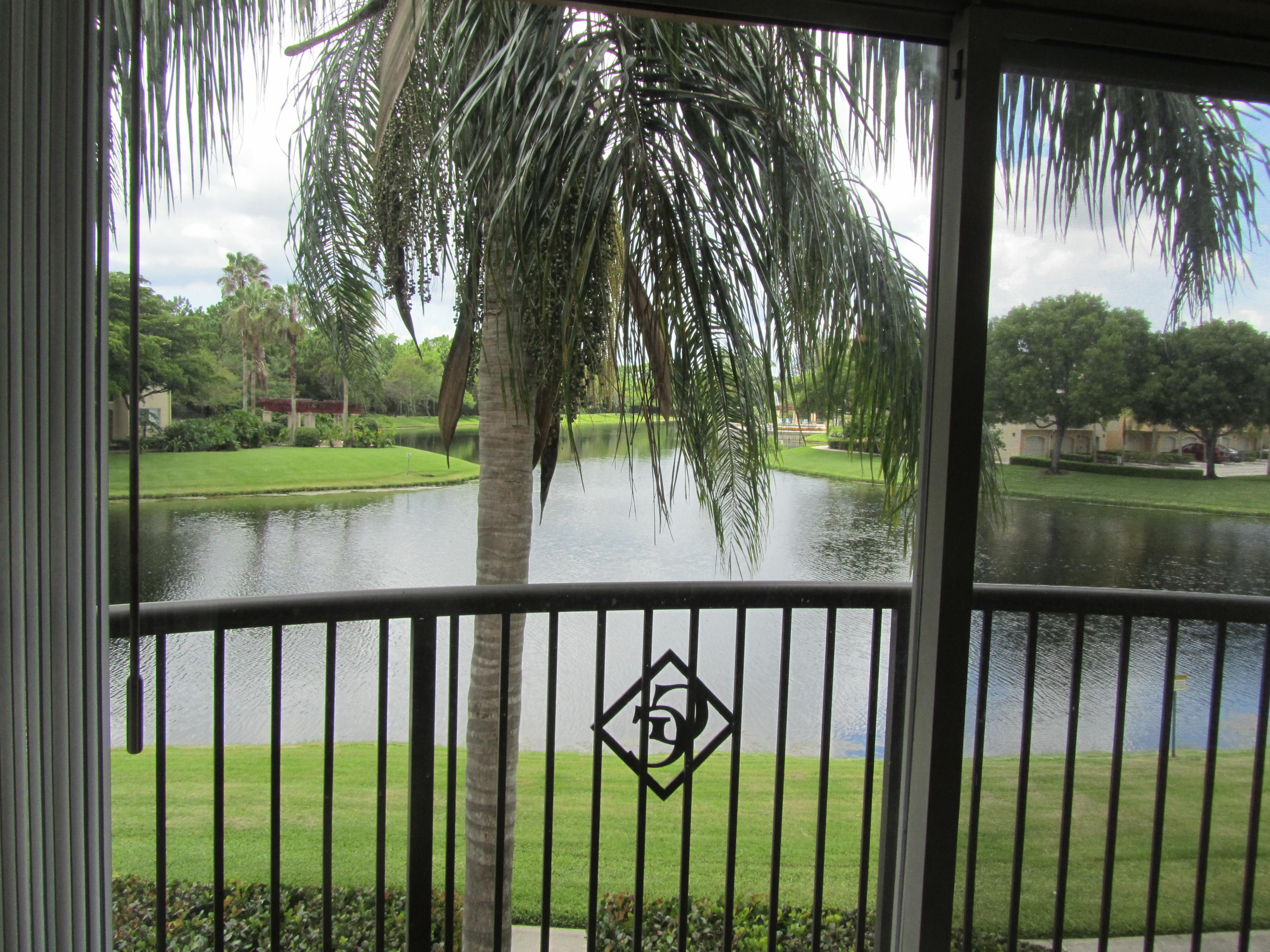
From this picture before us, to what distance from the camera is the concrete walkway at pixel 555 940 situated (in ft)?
6.01

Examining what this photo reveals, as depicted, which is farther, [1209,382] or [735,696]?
[735,696]

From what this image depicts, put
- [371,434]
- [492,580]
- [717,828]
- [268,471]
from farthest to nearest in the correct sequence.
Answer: [492,580]
[717,828]
[371,434]
[268,471]

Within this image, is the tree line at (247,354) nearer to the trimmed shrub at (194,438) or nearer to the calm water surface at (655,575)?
the trimmed shrub at (194,438)

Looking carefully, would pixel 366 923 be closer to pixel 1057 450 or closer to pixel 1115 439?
pixel 1057 450

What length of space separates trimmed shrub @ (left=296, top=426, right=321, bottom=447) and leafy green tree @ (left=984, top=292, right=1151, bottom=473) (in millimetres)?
1346

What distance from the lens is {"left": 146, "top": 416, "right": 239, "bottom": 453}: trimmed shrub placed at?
145 cm

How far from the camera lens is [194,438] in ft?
4.88

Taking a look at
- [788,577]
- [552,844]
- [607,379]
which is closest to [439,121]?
[607,379]

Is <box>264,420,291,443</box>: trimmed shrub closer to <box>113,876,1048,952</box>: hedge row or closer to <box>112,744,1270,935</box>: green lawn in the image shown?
<box>112,744,1270,935</box>: green lawn

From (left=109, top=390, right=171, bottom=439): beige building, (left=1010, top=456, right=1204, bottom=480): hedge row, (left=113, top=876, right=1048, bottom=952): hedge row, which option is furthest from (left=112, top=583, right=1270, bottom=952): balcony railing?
(left=109, top=390, right=171, bottom=439): beige building

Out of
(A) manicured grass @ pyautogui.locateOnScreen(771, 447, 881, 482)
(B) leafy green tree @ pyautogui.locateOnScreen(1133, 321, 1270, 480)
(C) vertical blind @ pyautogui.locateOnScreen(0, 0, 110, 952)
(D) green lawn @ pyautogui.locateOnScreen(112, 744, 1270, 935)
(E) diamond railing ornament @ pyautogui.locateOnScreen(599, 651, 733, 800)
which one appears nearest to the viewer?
(C) vertical blind @ pyautogui.locateOnScreen(0, 0, 110, 952)

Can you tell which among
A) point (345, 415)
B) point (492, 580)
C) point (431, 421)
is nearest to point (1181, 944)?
point (492, 580)

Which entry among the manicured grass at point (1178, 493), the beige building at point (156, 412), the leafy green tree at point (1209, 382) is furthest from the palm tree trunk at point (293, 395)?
the leafy green tree at point (1209, 382)

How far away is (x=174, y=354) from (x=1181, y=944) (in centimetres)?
240
